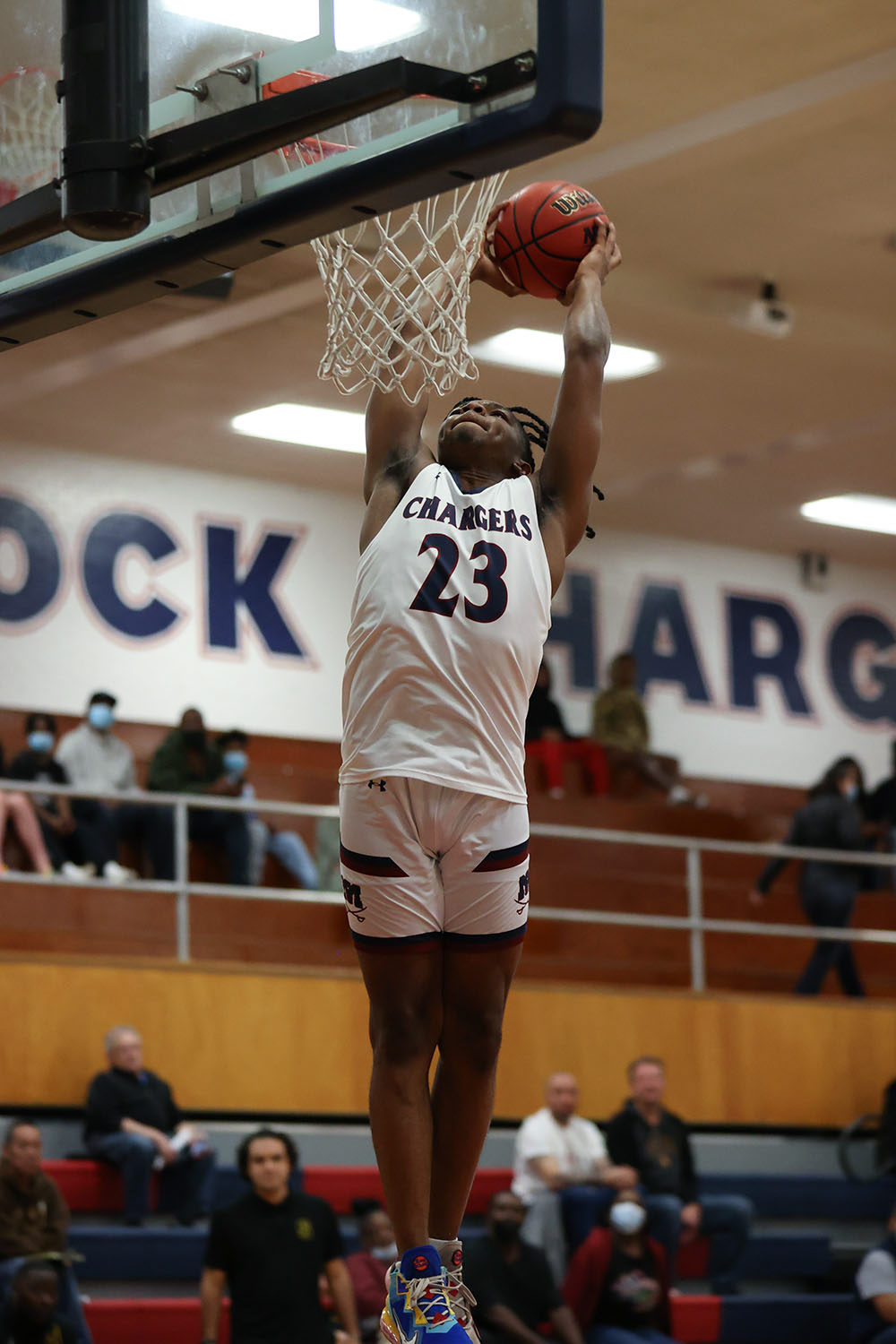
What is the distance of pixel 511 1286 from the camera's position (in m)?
10.4

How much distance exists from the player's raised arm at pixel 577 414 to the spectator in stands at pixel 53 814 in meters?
8.93

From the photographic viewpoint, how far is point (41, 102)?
4.80m

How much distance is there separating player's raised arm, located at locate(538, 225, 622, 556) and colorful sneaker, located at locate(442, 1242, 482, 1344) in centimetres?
156

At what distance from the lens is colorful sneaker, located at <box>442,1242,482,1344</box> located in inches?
169

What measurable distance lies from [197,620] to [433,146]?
12.9m

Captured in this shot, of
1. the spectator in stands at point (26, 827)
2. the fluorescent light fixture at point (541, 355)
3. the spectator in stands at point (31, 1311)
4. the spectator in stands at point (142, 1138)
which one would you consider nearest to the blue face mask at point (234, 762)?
the spectator in stands at point (26, 827)

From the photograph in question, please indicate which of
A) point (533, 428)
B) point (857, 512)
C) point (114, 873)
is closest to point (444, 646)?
Answer: point (533, 428)

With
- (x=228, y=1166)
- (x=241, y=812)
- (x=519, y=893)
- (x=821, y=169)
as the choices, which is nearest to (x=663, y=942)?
(x=241, y=812)

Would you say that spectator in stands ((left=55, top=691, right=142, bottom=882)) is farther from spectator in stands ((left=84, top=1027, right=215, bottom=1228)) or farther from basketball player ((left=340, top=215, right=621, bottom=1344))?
basketball player ((left=340, top=215, right=621, bottom=1344))

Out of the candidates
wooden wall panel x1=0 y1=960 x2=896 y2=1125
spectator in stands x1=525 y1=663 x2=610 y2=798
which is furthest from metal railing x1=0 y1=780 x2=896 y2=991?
spectator in stands x1=525 y1=663 x2=610 y2=798

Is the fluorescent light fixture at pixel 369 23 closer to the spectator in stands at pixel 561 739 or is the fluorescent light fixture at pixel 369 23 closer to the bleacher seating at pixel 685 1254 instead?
the bleacher seating at pixel 685 1254

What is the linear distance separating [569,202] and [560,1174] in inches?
304

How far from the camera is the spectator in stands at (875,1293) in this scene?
11.0 m

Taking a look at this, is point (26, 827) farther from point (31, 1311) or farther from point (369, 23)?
point (369, 23)
